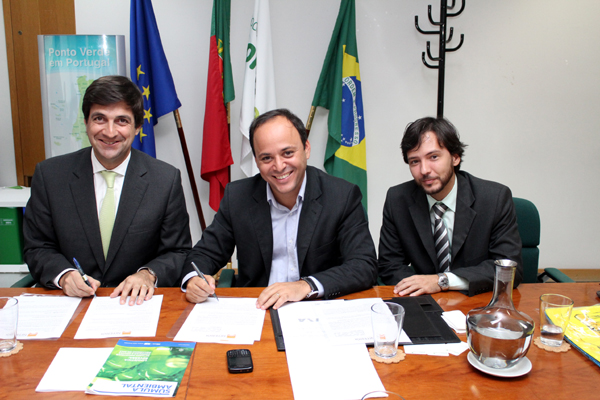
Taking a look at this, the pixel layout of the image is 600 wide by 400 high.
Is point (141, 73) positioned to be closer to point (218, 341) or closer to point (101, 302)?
point (101, 302)

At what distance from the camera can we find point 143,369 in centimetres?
108

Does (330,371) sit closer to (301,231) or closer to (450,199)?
(301,231)

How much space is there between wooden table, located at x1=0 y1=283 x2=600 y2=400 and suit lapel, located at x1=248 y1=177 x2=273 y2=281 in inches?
24.0

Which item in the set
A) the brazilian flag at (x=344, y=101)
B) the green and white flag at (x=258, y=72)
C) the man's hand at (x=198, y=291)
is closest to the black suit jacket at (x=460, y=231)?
the man's hand at (x=198, y=291)

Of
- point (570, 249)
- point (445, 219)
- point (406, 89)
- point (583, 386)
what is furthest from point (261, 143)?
point (570, 249)

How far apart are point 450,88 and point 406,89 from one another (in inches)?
14.2

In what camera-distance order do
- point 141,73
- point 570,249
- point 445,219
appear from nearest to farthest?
point 445,219 < point 141,73 < point 570,249

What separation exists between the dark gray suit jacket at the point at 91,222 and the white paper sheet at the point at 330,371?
860 millimetres

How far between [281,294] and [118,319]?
0.51m

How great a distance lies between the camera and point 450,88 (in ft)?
11.8

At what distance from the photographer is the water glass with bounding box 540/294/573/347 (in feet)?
3.91

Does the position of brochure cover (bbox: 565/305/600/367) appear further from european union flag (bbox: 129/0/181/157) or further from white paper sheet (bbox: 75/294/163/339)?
european union flag (bbox: 129/0/181/157)

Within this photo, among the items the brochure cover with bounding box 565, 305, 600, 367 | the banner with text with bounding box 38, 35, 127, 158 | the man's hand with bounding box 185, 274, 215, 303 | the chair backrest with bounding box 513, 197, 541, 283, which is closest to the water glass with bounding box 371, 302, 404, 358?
the brochure cover with bounding box 565, 305, 600, 367

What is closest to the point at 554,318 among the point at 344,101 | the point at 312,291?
the point at 312,291
